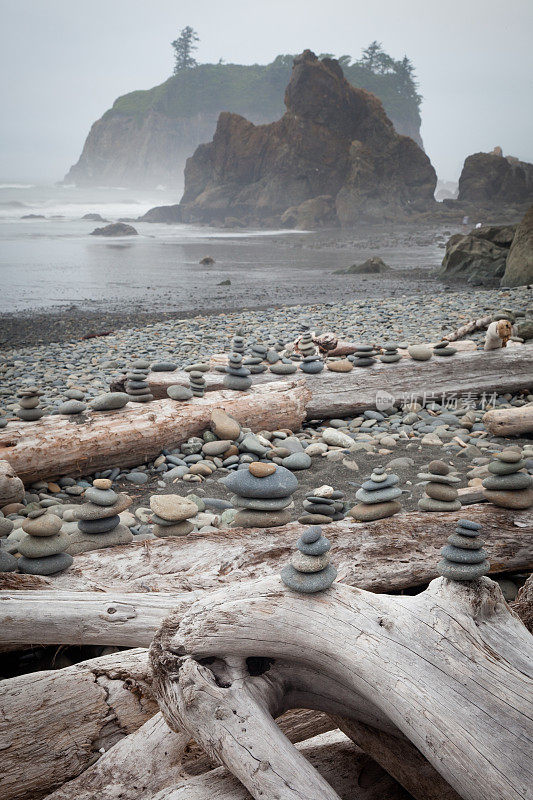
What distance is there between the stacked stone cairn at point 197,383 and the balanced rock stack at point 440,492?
2.28 meters

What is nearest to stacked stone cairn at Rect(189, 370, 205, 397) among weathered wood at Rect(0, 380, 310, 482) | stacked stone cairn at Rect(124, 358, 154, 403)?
weathered wood at Rect(0, 380, 310, 482)

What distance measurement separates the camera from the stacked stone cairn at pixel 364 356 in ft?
16.4

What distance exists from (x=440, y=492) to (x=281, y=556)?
898 mm

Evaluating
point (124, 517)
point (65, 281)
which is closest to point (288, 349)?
point (124, 517)

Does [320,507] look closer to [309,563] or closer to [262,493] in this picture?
[262,493]

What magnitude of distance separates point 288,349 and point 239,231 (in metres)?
28.4

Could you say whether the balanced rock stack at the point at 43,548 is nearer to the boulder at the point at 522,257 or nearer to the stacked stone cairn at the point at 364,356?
the stacked stone cairn at the point at 364,356

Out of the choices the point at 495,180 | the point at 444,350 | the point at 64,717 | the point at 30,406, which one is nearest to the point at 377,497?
the point at 64,717

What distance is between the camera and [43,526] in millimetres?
2291

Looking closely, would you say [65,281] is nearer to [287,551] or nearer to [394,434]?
[394,434]

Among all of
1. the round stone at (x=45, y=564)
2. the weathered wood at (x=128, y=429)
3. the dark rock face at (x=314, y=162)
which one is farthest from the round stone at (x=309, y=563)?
the dark rock face at (x=314, y=162)

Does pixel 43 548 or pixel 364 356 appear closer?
pixel 43 548

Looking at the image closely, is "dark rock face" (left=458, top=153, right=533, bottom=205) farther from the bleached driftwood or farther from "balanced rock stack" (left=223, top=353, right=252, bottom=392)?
the bleached driftwood

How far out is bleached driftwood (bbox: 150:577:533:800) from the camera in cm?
118
